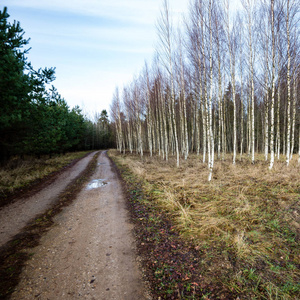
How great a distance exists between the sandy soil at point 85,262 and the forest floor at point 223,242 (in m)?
0.34

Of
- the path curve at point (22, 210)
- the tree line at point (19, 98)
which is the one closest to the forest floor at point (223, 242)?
the path curve at point (22, 210)

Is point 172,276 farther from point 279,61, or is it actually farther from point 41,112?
point 279,61

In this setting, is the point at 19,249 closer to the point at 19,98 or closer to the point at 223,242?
the point at 223,242

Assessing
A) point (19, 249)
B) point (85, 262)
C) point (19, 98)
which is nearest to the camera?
point (85, 262)

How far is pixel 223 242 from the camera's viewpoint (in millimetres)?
3416

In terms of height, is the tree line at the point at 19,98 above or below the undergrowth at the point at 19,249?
above

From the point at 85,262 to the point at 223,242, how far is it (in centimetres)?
285

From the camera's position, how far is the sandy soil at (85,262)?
2.42 meters

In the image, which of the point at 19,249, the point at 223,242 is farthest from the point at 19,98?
the point at 223,242

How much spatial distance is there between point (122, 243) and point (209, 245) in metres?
1.92

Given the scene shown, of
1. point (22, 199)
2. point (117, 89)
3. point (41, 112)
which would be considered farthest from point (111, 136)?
point (22, 199)

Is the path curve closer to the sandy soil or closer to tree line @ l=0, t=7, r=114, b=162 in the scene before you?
the sandy soil

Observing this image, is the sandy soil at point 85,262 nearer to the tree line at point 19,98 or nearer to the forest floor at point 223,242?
the forest floor at point 223,242

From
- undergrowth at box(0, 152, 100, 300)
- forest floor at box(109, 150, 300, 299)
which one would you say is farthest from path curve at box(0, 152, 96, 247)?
forest floor at box(109, 150, 300, 299)
